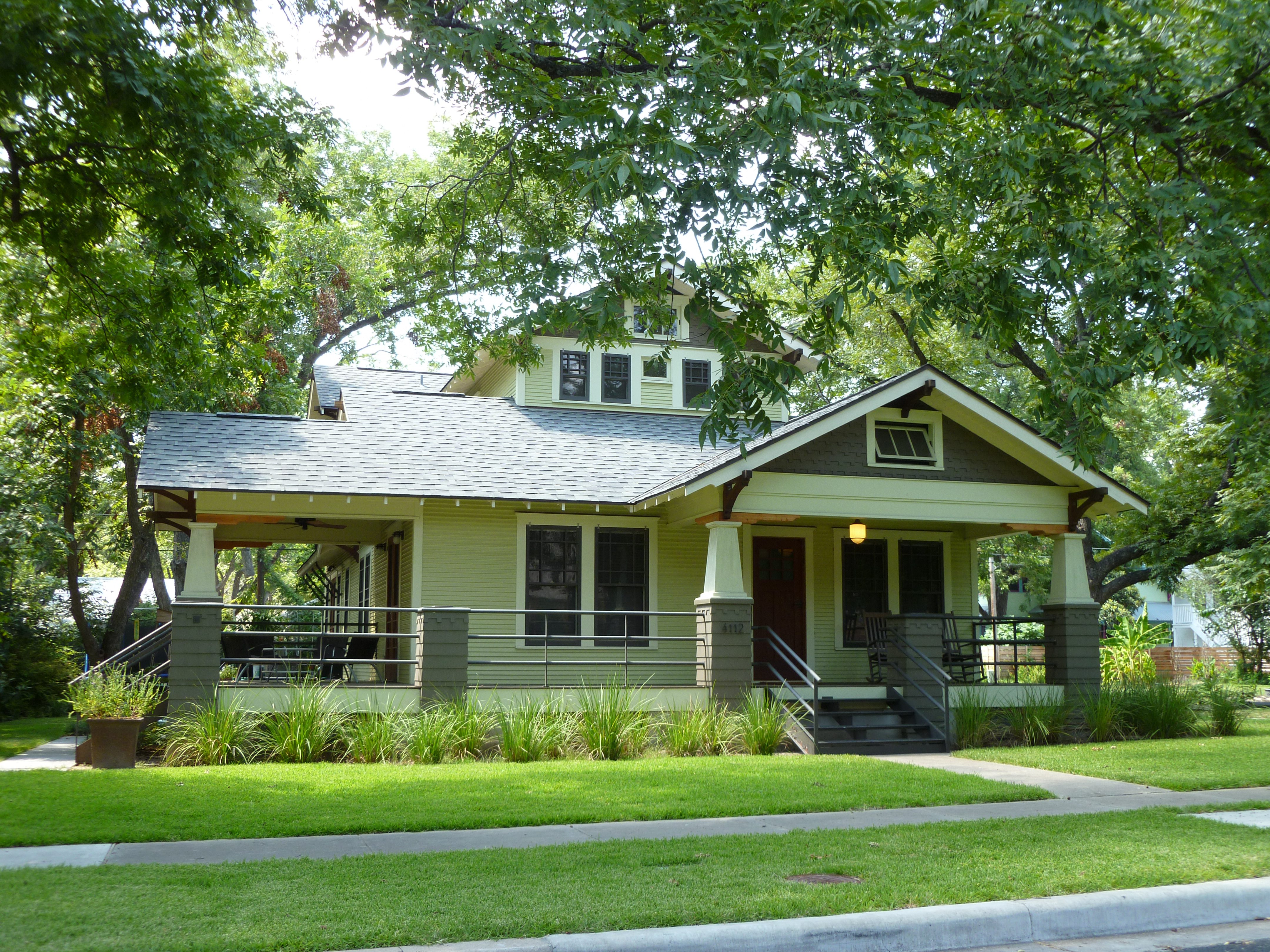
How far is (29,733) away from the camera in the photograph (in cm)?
1742

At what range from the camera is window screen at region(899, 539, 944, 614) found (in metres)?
18.5

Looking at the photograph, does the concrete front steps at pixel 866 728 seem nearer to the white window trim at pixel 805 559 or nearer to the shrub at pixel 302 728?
the white window trim at pixel 805 559

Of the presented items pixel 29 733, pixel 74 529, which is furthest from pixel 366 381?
pixel 29 733

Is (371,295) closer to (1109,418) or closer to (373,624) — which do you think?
(373,624)

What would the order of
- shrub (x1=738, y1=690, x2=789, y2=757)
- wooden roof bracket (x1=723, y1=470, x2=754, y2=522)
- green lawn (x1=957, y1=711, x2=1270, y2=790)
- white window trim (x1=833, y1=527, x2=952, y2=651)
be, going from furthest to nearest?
white window trim (x1=833, y1=527, x2=952, y2=651) < wooden roof bracket (x1=723, y1=470, x2=754, y2=522) < shrub (x1=738, y1=690, x2=789, y2=757) < green lawn (x1=957, y1=711, x2=1270, y2=790)

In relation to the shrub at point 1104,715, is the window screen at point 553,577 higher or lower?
higher

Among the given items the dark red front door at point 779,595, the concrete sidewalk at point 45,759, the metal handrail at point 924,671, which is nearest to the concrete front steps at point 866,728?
the metal handrail at point 924,671

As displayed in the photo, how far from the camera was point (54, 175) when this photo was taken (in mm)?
10367

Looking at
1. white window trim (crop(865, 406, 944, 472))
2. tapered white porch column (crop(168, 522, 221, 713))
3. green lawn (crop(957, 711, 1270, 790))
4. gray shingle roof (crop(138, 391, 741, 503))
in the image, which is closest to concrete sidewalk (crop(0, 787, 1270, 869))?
green lawn (crop(957, 711, 1270, 790))

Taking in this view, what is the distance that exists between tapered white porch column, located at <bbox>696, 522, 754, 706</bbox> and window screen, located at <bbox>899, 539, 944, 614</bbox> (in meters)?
4.51

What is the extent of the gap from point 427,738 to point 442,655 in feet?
5.69

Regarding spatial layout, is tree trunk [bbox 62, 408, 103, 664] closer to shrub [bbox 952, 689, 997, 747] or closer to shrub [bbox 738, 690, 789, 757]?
shrub [bbox 738, 690, 789, 757]

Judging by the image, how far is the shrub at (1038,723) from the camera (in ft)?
49.7

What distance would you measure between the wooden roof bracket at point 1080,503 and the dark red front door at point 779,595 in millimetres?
4242
